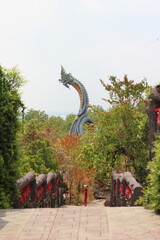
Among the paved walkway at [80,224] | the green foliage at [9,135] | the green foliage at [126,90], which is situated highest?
the green foliage at [126,90]

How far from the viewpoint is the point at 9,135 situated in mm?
8727

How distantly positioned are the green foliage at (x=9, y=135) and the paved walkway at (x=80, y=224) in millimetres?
1207

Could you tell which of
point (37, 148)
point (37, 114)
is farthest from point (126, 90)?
point (37, 114)

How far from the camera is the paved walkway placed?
5.45 metres

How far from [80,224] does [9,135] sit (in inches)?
132

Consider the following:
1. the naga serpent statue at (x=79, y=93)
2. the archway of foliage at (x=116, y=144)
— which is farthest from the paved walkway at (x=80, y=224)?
the naga serpent statue at (x=79, y=93)

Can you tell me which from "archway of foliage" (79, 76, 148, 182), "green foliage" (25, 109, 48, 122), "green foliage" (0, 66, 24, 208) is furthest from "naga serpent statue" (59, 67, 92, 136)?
"green foliage" (0, 66, 24, 208)

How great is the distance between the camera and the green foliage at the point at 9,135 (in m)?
8.47

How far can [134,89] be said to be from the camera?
109 ft

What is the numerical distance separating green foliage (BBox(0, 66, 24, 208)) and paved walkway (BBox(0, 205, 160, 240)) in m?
1.21

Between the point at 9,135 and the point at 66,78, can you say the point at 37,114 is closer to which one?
the point at 66,78

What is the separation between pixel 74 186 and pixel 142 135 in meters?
10.2

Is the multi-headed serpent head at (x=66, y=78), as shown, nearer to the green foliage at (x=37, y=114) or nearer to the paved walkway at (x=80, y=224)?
the green foliage at (x=37, y=114)

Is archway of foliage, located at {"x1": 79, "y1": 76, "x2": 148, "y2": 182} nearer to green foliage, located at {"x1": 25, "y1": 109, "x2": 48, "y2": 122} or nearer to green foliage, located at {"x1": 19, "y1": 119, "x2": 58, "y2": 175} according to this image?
green foliage, located at {"x1": 19, "y1": 119, "x2": 58, "y2": 175}
